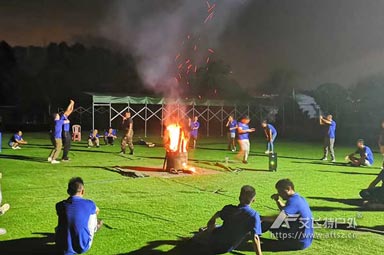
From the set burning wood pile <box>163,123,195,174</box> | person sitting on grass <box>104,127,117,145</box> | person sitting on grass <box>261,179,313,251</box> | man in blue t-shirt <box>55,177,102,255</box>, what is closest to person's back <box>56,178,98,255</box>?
man in blue t-shirt <box>55,177,102,255</box>

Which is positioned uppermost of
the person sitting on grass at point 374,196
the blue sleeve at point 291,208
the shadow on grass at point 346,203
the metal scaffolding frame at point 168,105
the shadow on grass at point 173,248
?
the metal scaffolding frame at point 168,105

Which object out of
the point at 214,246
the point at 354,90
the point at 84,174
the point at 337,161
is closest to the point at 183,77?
the point at 354,90

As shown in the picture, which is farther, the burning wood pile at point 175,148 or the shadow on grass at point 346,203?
the burning wood pile at point 175,148

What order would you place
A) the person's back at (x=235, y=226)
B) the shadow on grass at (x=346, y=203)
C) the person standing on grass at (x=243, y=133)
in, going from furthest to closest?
the person standing on grass at (x=243, y=133)
the shadow on grass at (x=346, y=203)
the person's back at (x=235, y=226)

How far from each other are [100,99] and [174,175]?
19167mm

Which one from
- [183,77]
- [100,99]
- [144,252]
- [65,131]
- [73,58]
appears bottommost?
[144,252]

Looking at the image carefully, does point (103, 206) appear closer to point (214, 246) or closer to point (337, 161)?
point (214, 246)

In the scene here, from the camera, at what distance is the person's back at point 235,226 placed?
6.08 m

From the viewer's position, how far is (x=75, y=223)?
5949 mm

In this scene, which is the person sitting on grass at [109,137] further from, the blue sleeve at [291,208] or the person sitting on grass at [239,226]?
the blue sleeve at [291,208]

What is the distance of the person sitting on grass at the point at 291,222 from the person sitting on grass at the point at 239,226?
1.94 feet

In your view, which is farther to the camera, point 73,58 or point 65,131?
point 73,58

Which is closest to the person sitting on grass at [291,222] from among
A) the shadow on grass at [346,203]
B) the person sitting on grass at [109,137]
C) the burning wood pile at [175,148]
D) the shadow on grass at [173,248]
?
the shadow on grass at [173,248]

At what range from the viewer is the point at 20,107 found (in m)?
54.6
